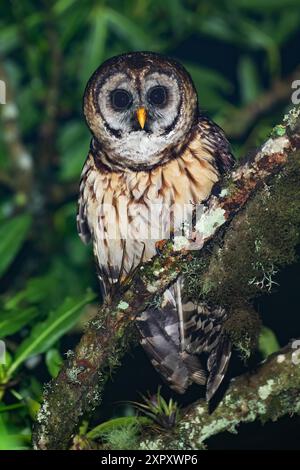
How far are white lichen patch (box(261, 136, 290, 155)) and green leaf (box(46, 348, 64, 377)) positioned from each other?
171cm

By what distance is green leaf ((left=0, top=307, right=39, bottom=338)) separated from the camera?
4.80 metres

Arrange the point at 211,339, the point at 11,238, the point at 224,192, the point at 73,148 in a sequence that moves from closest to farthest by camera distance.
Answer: the point at 224,192, the point at 211,339, the point at 11,238, the point at 73,148

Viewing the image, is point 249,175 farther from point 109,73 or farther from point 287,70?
point 287,70

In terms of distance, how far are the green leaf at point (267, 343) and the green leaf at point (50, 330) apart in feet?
3.15

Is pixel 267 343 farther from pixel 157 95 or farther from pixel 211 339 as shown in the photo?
pixel 157 95

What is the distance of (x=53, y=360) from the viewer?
4852 millimetres

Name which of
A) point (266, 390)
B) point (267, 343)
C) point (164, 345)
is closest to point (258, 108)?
point (164, 345)

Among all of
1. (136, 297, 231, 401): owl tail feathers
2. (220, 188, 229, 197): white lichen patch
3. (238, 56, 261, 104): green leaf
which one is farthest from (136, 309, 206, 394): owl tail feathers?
(238, 56, 261, 104): green leaf

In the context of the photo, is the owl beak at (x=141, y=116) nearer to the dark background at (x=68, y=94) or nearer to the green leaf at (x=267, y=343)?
the dark background at (x=68, y=94)

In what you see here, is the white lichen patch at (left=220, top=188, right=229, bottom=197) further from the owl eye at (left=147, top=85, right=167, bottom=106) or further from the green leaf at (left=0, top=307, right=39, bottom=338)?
the green leaf at (left=0, top=307, right=39, bottom=338)

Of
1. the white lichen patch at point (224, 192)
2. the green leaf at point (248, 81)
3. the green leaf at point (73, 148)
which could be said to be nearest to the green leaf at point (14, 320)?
the white lichen patch at point (224, 192)

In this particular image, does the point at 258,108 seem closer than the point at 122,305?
No

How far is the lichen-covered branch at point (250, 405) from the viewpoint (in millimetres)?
4309

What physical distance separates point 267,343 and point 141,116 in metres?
1.37
